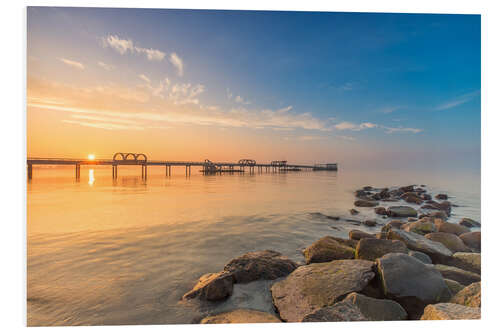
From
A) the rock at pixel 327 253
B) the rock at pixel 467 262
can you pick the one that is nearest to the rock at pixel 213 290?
the rock at pixel 327 253

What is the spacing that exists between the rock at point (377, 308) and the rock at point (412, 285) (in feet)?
0.36

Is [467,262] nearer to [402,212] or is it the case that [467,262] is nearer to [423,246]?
[423,246]

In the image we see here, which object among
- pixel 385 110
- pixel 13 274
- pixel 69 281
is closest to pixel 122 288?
pixel 69 281

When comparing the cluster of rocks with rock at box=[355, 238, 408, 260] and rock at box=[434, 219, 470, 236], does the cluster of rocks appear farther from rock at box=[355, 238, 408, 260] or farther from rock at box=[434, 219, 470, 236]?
rock at box=[434, 219, 470, 236]

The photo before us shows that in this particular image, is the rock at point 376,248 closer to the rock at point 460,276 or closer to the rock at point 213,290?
the rock at point 460,276

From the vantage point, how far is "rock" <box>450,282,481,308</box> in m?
2.61

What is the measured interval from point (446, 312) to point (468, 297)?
24.0 inches

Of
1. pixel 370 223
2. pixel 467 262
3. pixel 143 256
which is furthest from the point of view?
pixel 370 223

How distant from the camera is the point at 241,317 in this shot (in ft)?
7.85

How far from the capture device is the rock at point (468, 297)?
2.61 meters

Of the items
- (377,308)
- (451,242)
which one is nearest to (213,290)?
(377,308)

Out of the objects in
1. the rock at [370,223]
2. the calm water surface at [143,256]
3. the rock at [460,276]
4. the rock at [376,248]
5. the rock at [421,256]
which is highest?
the rock at [376,248]

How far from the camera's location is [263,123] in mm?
7625

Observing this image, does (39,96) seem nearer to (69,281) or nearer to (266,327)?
(69,281)
